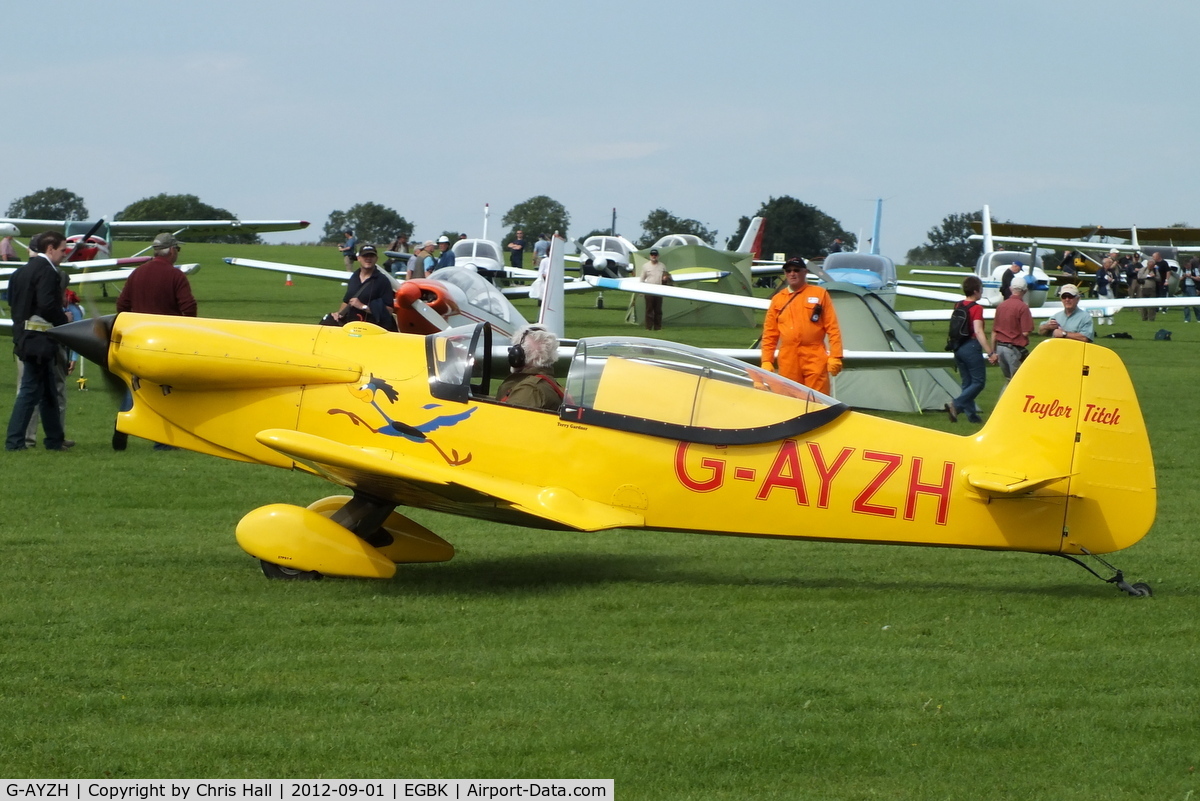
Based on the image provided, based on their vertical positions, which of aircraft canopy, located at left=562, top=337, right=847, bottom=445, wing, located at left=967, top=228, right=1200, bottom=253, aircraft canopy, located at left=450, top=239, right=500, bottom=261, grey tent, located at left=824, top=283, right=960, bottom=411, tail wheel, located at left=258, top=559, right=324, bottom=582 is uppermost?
wing, located at left=967, top=228, right=1200, bottom=253

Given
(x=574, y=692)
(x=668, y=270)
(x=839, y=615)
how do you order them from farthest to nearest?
(x=668, y=270) → (x=839, y=615) → (x=574, y=692)

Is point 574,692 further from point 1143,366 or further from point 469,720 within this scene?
point 1143,366

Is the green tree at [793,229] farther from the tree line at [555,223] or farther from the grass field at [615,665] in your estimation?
the grass field at [615,665]

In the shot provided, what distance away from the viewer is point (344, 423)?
23.5ft

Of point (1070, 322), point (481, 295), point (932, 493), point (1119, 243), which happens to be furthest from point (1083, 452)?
point (1119, 243)

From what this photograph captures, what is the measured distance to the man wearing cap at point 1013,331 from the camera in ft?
50.0

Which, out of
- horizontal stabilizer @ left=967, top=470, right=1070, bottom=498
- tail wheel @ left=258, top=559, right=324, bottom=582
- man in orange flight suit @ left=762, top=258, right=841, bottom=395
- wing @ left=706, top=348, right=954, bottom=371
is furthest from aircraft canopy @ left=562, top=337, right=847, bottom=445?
wing @ left=706, top=348, right=954, bottom=371

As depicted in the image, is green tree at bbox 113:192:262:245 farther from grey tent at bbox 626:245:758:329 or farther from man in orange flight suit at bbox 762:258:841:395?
man in orange flight suit at bbox 762:258:841:395

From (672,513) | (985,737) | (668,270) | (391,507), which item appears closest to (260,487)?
(391,507)

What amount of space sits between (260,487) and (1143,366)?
18331mm

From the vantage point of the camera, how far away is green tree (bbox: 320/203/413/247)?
333 feet

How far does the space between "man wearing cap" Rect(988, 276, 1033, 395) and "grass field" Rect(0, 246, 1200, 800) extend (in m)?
6.33

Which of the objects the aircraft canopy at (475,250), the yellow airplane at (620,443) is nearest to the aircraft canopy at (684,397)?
the yellow airplane at (620,443)

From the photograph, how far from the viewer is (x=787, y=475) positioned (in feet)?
22.4
